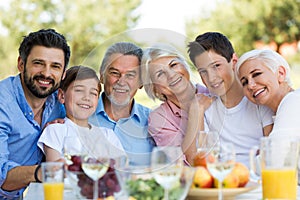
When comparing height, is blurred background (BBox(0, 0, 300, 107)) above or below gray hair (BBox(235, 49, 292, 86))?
above

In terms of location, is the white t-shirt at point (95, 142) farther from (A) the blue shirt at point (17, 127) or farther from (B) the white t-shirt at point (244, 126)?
(B) the white t-shirt at point (244, 126)

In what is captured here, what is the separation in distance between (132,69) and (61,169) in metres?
0.59

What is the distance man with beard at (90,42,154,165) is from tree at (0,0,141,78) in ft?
27.3

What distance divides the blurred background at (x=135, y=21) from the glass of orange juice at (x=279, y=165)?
7302 mm

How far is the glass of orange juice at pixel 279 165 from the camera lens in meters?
1.47

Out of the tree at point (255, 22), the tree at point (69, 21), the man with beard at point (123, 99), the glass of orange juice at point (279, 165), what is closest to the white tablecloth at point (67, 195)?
the glass of orange juice at point (279, 165)

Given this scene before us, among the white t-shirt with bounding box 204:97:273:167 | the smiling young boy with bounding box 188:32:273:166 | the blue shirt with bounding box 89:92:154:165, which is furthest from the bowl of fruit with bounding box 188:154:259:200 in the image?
the white t-shirt with bounding box 204:97:273:167

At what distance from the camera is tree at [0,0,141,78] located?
10.3 metres

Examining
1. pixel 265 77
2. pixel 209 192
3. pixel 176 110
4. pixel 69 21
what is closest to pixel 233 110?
pixel 265 77

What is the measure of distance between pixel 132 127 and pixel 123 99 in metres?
0.10

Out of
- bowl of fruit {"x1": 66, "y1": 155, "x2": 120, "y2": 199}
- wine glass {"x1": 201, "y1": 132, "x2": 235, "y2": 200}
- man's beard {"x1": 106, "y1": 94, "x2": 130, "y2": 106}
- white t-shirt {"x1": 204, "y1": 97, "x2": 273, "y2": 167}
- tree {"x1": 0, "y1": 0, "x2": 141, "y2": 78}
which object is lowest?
bowl of fruit {"x1": 66, "y1": 155, "x2": 120, "y2": 199}

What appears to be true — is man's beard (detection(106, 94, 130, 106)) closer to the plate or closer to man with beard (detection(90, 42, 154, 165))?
man with beard (detection(90, 42, 154, 165))

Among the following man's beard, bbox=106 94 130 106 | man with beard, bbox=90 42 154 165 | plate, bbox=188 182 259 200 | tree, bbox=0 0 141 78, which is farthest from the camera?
tree, bbox=0 0 141 78

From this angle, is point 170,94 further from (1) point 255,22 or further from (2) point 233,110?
(1) point 255,22
